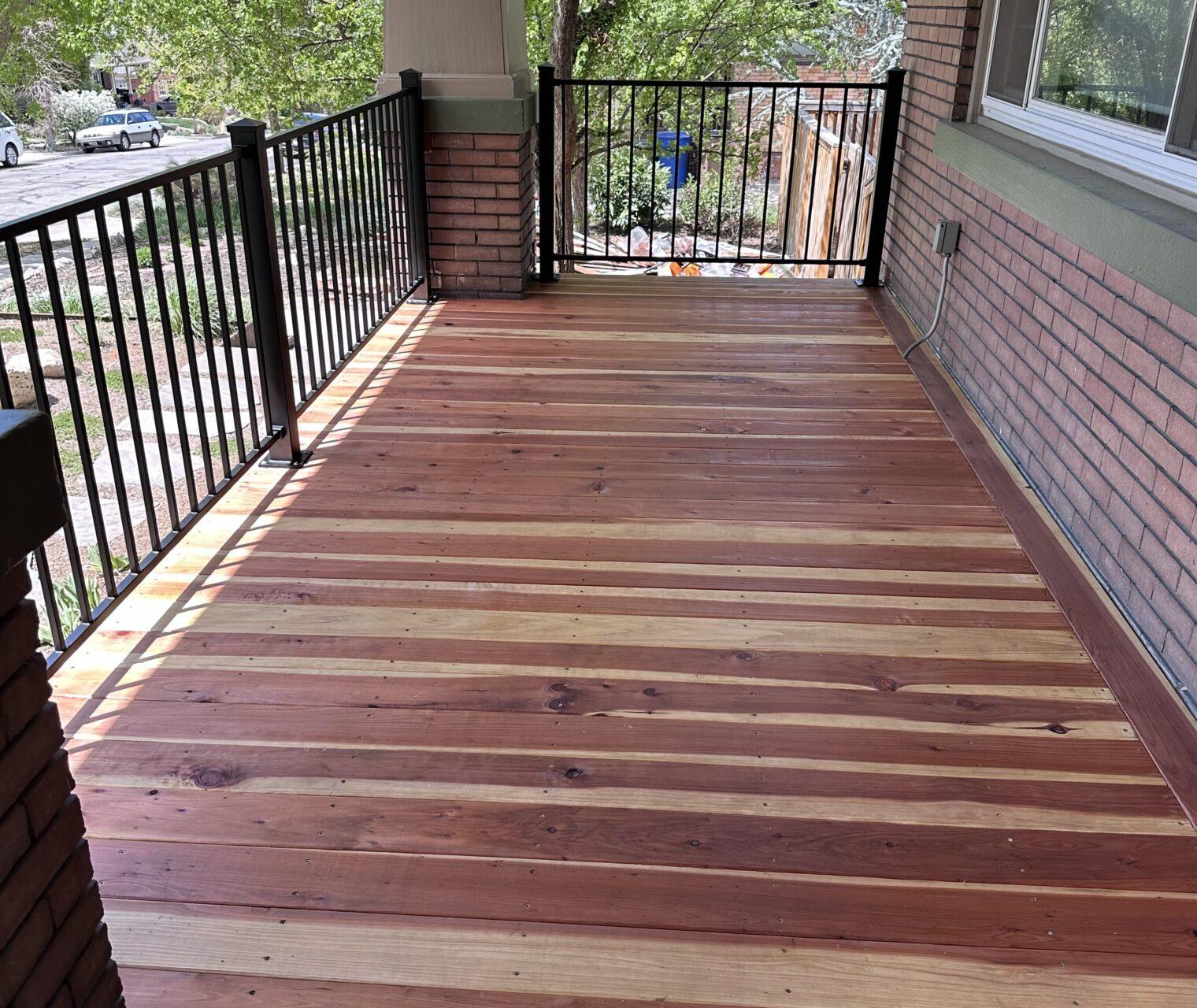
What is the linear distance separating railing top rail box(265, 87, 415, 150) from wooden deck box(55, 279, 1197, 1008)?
975 mm

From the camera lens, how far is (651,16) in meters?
11.9

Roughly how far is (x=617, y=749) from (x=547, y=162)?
3829 mm

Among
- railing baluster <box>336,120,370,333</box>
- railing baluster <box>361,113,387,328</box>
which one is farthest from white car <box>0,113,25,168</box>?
railing baluster <box>336,120,370,333</box>

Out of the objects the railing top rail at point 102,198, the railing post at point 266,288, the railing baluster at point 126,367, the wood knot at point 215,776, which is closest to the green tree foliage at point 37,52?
the railing post at point 266,288

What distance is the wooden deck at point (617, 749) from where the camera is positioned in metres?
1.62

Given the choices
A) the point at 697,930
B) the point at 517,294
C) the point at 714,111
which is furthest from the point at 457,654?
the point at 714,111

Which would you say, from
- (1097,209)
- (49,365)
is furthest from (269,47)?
(1097,209)

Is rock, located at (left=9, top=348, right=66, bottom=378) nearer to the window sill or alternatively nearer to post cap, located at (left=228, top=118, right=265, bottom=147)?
post cap, located at (left=228, top=118, right=265, bottom=147)

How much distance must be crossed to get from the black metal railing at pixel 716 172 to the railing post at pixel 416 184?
69 cm

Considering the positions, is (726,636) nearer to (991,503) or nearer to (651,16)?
(991,503)

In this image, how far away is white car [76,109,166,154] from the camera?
81.8 ft

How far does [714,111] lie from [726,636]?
44.1ft

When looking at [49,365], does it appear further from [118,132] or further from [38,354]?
[118,132]

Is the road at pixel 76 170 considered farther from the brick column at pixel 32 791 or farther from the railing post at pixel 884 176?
the brick column at pixel 32 791
